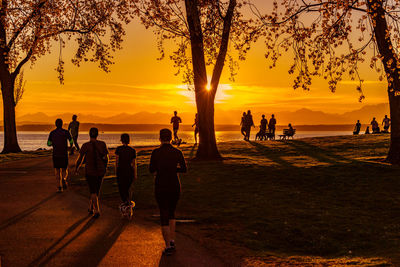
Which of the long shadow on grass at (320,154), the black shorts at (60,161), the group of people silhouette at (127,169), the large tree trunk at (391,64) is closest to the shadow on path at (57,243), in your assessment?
the group of people silhouette at (127,169)

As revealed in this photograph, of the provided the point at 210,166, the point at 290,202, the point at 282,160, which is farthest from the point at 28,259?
the point at 282,160

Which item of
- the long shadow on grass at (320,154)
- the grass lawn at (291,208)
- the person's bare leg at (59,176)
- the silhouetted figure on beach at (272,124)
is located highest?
the silhouetted figure on beach at (272,124)

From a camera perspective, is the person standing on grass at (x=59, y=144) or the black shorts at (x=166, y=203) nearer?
the black shorts at (x=166, y=203)

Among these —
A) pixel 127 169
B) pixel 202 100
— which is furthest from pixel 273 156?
pixel 127 169

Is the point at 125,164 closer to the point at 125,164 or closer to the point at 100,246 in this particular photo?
the point at 125,164

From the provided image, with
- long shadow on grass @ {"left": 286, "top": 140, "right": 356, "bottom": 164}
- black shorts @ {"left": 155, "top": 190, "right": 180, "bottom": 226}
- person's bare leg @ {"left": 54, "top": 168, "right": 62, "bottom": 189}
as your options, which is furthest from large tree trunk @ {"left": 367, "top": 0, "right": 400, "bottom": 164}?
black shorts @ {"left": 155, "top": 190, "right": 180, "bottom": 226}

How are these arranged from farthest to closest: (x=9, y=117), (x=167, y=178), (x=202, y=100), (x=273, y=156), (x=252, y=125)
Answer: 1. (x=252, y=125)
2. (x=9, y=117)
3. (x=273, y=156)
4. (x=202, y=100)
5. (x=167, y=178)

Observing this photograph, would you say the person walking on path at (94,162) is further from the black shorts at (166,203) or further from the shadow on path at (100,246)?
the black shorts at (166,203)

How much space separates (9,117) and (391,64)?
25482 millimetres

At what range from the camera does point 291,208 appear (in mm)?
13328

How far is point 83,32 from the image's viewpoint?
3238 centimetres

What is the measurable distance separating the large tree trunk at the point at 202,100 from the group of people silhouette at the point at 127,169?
8.19 meters

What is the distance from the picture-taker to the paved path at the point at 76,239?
289 inches

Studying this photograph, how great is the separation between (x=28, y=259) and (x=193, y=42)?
16466 mm
